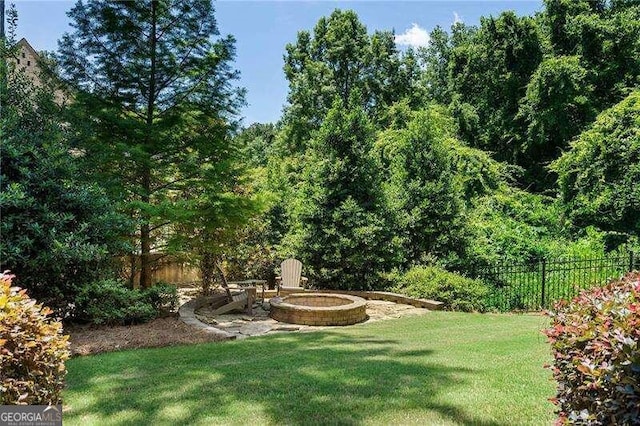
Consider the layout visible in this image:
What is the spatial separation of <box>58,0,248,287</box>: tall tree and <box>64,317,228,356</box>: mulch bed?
1.96m

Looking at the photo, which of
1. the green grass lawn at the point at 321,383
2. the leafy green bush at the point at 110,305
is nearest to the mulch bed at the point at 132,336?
the leafy green bush at the point at 110,305

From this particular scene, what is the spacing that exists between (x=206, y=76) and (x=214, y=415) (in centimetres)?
722

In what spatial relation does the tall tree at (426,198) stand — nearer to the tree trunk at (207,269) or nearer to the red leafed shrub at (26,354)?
the tree trunk at (207,269)

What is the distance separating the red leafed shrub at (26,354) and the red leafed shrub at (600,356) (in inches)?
119

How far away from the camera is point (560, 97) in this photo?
18.2 meters

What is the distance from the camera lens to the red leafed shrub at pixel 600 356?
6.53 feet

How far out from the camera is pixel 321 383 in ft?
12.7

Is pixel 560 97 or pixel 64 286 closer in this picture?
pixel 64 286

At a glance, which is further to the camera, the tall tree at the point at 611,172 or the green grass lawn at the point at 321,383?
the tall tree at the point at 611,172

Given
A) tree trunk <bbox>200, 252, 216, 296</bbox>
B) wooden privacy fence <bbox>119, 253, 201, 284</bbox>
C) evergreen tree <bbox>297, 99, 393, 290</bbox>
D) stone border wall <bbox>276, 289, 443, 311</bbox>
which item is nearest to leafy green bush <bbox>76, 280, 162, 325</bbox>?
wooden privacy fence <bbox>119, 253, 201, 284</bbox>

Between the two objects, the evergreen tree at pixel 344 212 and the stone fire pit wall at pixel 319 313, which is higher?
the evergreen tree at pixel 344 212

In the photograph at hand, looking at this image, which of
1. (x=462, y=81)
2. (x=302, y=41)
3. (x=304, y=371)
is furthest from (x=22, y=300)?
(x=302, y=41)

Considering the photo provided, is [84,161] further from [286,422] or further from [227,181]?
[286,422]

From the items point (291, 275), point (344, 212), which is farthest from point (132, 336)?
point (344, 212)
